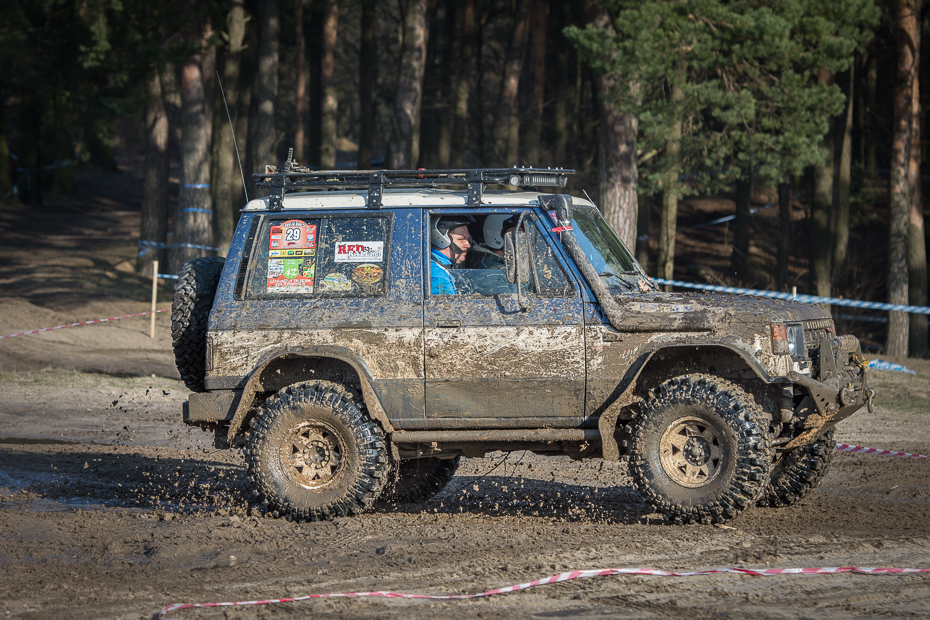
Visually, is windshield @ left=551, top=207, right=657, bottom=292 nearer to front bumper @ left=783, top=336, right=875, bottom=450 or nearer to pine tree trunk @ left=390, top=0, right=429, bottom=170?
front bumper @ left=783, top=336, right=875, bottom=450

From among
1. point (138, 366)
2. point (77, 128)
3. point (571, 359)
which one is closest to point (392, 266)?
point (571, 359)

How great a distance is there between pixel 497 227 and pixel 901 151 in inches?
732

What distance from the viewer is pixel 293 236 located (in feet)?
23.9

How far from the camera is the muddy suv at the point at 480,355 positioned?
6.58 metres

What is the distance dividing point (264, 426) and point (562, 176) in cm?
295

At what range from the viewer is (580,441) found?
22.6 ft

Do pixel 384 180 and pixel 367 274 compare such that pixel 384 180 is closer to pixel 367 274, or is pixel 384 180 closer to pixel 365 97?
pixel 367 274

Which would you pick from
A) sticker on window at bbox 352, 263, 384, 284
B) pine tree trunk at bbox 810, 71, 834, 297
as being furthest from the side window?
pine tree trunk at bbox 810, 71, 834, 297

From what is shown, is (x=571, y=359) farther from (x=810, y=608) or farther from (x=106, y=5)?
(x=106, y=5)

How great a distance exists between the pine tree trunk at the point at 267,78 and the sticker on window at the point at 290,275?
768 inches

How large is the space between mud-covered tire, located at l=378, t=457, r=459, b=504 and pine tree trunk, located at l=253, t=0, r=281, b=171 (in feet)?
62.9

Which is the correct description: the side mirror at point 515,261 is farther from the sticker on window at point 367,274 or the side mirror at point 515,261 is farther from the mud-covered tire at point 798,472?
the mud-covered tire at point 798,472

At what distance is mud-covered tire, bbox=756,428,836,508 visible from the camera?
290 inches

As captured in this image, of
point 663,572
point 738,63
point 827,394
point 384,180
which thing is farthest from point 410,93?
point 663,572
